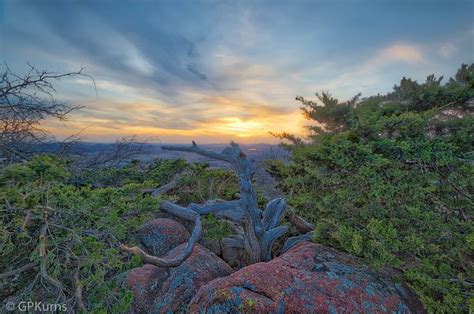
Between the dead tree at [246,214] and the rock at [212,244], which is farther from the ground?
the dead tree at [246,214]

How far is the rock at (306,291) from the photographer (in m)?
3.88

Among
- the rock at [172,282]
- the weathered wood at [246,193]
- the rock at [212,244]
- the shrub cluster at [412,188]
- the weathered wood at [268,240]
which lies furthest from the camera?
the rock at [212,244]

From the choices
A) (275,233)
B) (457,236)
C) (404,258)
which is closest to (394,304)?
(404,258)

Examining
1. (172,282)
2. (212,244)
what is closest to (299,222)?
(212,244)

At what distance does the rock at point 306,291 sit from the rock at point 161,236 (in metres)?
3.05

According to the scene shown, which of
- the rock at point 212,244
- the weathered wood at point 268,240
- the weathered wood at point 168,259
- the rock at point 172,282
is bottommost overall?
the rock at point 212,244

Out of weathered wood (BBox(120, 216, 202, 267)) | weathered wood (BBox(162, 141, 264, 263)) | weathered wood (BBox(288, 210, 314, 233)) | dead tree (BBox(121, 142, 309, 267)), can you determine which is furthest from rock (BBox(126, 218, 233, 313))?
weathered wood (BBox(288, 210, 314, 233))

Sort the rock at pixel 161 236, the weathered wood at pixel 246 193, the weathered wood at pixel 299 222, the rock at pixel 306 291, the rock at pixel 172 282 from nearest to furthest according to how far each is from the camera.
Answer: the rock at pixel 306 291
the rock at pixel 172 282
the weathered wood at pixel 246 193
the rock at pixel 161 236
the weathered wood at pixel 299 222

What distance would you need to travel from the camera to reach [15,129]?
5.33m

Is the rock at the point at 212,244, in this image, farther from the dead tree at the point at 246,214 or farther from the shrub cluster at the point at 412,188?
the shrub cluster at the point at 412,188

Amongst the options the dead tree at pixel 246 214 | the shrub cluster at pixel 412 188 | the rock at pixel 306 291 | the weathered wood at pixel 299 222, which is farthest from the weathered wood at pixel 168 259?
the weathered wood at pixel 299 222

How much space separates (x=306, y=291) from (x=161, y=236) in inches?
183

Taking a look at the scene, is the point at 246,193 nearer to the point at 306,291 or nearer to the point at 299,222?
the point at 299,222

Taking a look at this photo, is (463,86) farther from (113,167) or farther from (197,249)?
(113,167)
